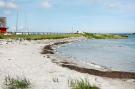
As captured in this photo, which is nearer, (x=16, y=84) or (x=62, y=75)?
(x=16, y=84)

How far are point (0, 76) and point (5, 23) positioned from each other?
247 ft

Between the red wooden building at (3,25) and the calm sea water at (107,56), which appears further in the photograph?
the red wooden building at (3,25)

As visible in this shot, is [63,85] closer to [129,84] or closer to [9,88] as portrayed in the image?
[9,88]

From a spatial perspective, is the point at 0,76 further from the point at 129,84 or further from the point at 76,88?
the point at 129,84

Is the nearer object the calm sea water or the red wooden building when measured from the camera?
the calm sea water

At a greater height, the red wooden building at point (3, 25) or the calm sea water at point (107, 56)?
the red wooden building at point (3, 25)

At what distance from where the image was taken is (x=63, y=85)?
15.3 meters

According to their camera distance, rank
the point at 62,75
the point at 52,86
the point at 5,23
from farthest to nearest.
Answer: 1. the point at 5,23
2. the point at 62,75
3. the point at 52,86

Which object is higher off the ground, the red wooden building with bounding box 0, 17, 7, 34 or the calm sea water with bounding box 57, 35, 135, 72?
the red wooden building with bounding box 0, 17, 7, 34

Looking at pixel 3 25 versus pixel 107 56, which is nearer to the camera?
pixel 107 56

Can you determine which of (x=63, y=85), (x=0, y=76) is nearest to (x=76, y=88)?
(x=63, y=85)

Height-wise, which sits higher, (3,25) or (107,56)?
(3,25)

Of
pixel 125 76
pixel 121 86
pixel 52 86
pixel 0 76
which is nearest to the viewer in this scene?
pixel 52 86

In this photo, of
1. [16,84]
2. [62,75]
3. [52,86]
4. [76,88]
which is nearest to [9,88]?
[16,84]
